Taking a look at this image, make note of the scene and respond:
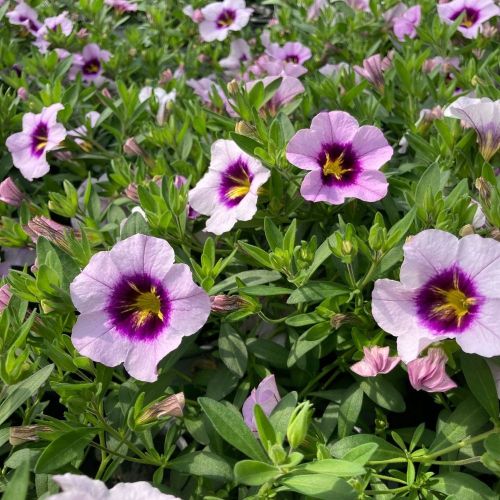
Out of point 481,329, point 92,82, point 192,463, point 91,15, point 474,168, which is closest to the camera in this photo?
point 481,329

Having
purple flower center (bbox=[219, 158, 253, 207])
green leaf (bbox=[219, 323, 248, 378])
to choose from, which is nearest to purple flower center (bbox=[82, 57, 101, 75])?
purple flower center (bbox=[219, 158, 253, 207])

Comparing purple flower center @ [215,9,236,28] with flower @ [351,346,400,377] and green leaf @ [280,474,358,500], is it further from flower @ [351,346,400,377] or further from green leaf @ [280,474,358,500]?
green leaf @ [280,474,358,500]

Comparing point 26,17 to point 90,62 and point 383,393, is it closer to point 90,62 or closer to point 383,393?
point 90,62

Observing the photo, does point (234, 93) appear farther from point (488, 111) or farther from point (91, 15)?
point (91, 15)

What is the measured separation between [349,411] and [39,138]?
127cm

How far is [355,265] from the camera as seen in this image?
4.55ft

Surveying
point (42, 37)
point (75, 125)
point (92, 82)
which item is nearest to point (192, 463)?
point (75, 125)

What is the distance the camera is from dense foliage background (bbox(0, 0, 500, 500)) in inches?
45.3

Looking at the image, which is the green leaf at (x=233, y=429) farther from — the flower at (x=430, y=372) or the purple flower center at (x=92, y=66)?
the purple flower center at (x=92, y=66)

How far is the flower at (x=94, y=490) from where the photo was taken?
2.51 ft

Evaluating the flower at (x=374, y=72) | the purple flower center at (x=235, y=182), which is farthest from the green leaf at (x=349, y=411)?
the flower at (x=374, y=72)

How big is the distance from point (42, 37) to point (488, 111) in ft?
6.62

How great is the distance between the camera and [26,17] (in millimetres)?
2793

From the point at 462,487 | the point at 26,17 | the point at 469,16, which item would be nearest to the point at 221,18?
the point at 26,17
